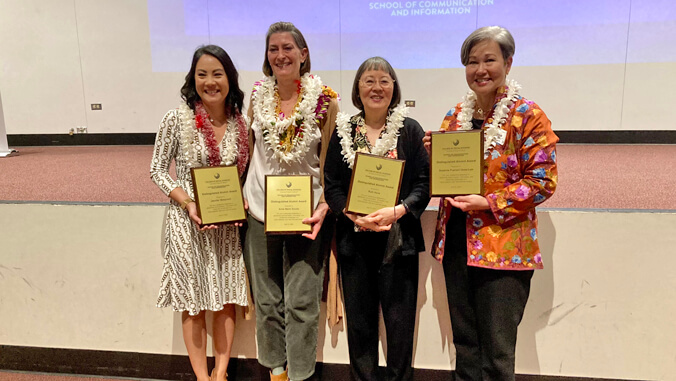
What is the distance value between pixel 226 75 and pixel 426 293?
4.14ft

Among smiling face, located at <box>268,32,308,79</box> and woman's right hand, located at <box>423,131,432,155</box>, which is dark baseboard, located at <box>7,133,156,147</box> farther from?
woman's right hand, located at <box>423,131,432,155</box>

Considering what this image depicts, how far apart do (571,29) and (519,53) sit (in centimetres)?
61

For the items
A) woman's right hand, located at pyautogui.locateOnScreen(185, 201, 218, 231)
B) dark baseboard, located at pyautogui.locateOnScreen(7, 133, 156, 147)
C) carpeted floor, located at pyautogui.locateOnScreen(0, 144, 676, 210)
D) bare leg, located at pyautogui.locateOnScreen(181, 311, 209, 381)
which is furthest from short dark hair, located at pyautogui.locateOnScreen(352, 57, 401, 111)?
dark baseboard, located at pyautogui.locateOnScreen(7, 133, 156, 147)

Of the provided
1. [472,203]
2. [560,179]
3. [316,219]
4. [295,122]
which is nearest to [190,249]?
[316,219]

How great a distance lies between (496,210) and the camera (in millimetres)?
1355

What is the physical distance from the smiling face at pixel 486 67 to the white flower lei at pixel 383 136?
27 centimetres

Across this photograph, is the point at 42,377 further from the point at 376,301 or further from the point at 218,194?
the point at 376,301

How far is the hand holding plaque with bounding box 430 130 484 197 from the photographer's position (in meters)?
1.33

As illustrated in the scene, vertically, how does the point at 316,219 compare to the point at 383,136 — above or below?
Result: below

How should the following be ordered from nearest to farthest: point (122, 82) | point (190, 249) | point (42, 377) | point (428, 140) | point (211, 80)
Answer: point (428, 140) < point (211, 80) < point (190, 249) < point (42, 377) < point (122, 82)

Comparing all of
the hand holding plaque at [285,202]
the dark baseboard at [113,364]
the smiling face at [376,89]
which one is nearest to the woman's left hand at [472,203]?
the smiling face at [376,89]

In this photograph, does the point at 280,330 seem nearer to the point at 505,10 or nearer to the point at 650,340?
the point at 650,340

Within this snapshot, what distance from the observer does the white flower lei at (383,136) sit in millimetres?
1496

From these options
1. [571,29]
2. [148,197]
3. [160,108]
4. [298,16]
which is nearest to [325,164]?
[148,197]
